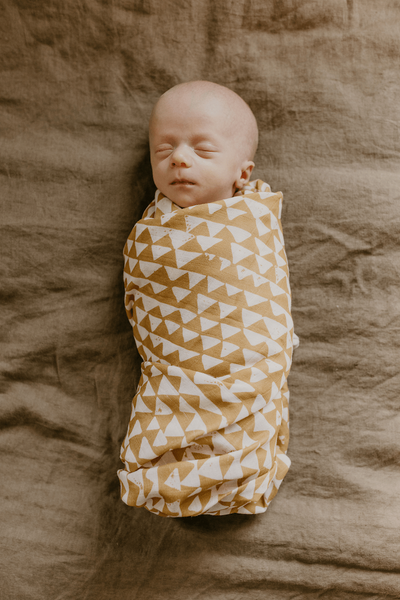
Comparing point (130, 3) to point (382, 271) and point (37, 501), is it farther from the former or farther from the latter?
point (37, 501)

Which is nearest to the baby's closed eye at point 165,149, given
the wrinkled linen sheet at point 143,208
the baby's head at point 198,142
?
the baby's head at point 198,142

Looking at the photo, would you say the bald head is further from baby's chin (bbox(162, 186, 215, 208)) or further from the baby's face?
baby's chin (bbox(162, 186, 215, 208))

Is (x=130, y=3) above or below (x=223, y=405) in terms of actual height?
above

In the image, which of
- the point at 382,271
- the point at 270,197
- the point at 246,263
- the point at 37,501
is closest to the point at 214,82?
the point at 270,197

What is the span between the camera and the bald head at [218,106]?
0.99 m

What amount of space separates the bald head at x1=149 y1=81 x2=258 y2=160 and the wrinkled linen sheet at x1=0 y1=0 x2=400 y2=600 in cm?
10

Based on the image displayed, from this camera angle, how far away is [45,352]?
1.11 metres

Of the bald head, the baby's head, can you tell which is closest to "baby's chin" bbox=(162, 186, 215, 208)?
the baby's head

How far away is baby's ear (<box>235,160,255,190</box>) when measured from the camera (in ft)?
3.38

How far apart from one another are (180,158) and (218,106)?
0.16 meters

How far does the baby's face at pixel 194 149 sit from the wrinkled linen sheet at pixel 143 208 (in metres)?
0.14

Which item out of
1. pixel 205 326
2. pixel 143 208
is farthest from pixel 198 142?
pixel 205 326

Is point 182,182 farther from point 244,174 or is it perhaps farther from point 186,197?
point 244,174

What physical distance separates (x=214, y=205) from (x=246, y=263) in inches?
5.6
